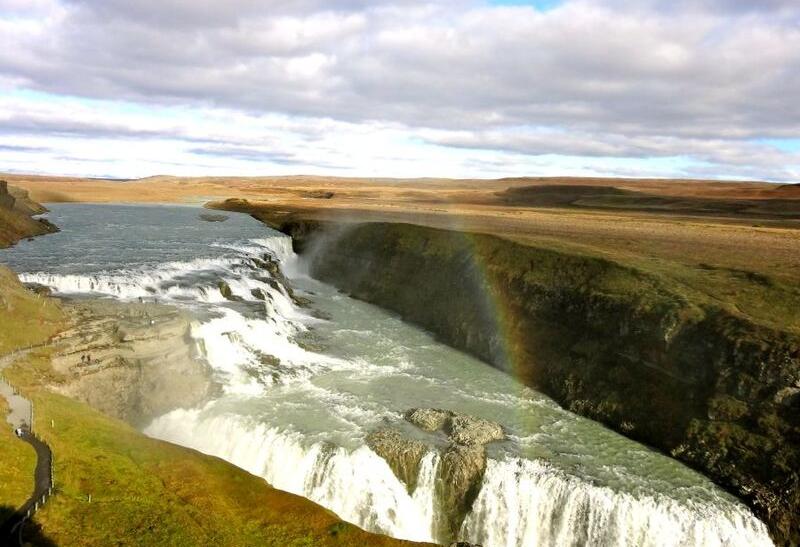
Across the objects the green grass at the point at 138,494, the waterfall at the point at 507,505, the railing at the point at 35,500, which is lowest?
the waterfall at the point at 507,505

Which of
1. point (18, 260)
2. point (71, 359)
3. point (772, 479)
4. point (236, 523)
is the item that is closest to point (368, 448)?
point (236, 523)

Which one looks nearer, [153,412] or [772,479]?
[772,479]

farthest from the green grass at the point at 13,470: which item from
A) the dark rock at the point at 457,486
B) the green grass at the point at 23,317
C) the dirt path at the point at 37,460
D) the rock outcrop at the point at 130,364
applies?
the dark rock at the point at 457,486

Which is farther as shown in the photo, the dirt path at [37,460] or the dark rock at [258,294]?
the dark rock at [258,294]

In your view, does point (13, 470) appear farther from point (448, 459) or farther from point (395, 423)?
point (448, 459)

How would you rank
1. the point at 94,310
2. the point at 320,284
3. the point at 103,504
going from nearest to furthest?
the point at 103,504, the point at 94,310, the point at 320,284

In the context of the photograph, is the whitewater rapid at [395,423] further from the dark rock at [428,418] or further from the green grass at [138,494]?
the green grass at [138,494]

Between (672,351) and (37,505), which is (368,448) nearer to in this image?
(37,505)

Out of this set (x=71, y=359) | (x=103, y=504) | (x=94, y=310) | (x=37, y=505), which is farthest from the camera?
(x=94, y=310)

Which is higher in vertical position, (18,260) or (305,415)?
(18,260)
